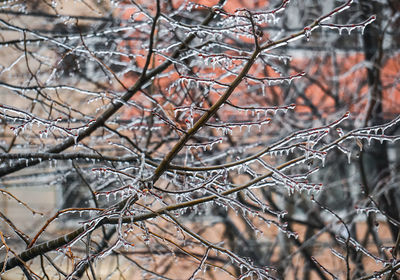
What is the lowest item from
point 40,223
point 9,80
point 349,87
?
point 40,223

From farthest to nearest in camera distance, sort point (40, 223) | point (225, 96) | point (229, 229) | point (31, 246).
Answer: point (229, 229)
point (40, 223)
point (31, 246)
point (225, 96)

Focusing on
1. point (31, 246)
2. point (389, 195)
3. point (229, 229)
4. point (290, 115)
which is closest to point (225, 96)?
point (31, 246)

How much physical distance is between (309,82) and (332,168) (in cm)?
169

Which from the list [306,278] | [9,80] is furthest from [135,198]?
[306,278]

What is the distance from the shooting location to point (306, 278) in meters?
9.27

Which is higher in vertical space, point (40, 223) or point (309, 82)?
point (309, 82)

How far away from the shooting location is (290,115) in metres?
8.55

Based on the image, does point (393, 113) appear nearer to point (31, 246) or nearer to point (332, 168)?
point (332, 168)

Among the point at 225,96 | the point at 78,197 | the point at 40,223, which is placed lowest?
the point at 225,96

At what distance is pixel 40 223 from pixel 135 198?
604 centimetres

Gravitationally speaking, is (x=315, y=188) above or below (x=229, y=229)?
below

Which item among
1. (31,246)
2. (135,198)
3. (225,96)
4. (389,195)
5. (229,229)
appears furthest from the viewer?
(229,229)

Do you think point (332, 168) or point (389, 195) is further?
point (332, 168)

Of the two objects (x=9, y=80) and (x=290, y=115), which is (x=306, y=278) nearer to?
(x=290, y=115)
